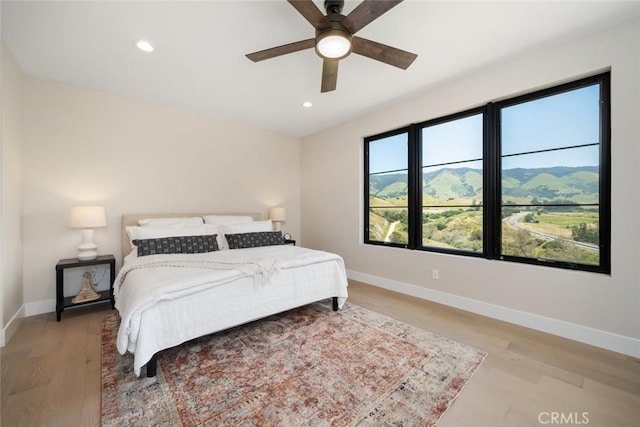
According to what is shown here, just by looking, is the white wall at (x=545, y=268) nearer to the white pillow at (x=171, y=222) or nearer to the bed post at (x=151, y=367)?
the white pillow at (x=171, y=222)

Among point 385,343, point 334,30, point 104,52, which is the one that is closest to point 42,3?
point 104,52

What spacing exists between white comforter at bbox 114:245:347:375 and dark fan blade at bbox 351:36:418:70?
6.31 feet

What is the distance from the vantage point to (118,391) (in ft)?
5.42

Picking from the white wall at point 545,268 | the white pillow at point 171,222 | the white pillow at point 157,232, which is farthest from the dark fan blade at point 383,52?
the white pillow at point 171,222

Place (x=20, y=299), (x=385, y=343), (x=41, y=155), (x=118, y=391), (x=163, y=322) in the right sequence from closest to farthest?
1. (x=118, y=391)
2. (x=163, y=322)
3. (x=385, y=343)
4. (x=20, y=299)
5. (x=41, y=155)

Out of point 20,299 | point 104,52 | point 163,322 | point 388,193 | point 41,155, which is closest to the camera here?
point 163,322

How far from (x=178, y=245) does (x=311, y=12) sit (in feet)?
8.72

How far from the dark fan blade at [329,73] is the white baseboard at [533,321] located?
2663 millimetres

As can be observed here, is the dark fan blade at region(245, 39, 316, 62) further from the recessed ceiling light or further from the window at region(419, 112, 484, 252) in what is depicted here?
the window at region(419, 112, 484, 252)

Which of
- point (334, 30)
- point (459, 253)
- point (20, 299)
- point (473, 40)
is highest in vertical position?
point (473, 40)

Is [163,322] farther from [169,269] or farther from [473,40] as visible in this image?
[473,40]

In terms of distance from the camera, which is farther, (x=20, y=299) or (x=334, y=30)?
(x=20, y=299)

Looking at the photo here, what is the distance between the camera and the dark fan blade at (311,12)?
156 cm

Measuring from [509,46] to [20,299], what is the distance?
5.37m
